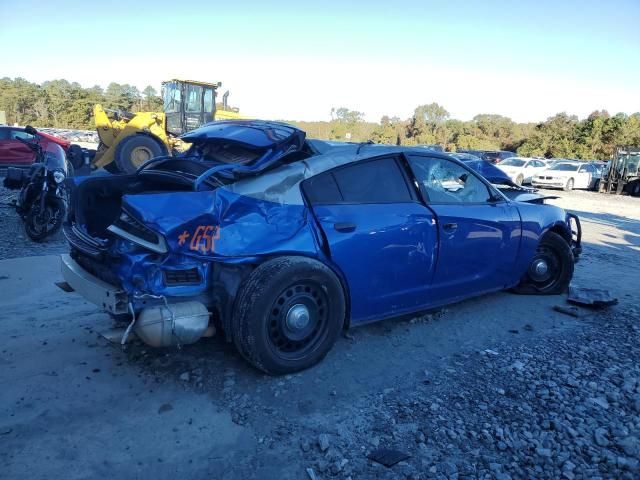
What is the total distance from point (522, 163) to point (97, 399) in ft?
84.6

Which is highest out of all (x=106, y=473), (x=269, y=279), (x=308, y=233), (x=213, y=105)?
(x=213, y=105)

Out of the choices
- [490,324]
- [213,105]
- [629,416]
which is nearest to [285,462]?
[629,416]

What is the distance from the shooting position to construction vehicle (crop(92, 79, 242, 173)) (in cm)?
1280

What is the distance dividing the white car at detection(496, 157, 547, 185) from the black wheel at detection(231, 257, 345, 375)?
76.1 ft

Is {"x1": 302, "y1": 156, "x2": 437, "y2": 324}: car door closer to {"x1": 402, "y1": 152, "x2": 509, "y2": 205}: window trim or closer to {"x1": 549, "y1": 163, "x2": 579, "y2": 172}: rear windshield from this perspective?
{"x1": 402, "y1": 152, "x2": 509, "y2": 205}: window trim

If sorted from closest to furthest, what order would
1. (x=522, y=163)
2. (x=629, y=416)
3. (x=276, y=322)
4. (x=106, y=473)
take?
(x=106, y=473) → (x=629, y=416) → (x=276, y=322) → (x=522, y=163)

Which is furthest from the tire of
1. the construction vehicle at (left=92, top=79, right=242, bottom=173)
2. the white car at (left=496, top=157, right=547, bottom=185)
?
the construction vehicle at (left=92, top=79, right=242, bottom=173)

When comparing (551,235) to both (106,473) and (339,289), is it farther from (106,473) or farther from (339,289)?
(106,473)

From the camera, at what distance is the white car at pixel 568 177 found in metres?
24.0

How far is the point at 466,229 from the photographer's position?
4.20 m

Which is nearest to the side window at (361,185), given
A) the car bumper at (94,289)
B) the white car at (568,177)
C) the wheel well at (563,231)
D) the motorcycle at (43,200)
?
the car bumper at (94,289)

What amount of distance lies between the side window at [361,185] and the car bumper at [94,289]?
1405mm

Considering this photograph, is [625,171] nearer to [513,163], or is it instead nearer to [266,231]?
[513,163]

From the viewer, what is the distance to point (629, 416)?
2971 millimetres
